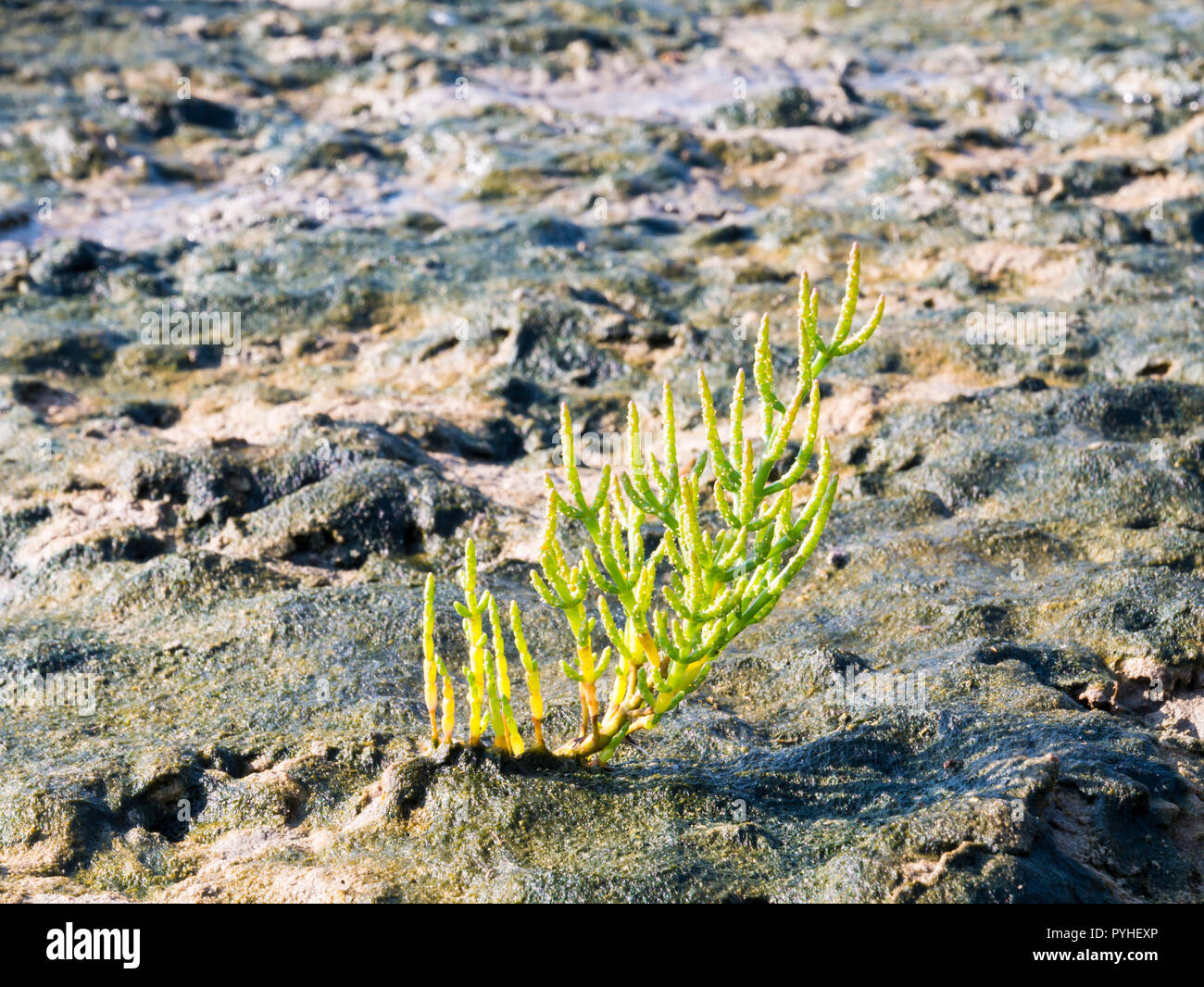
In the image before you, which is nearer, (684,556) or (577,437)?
(684,556)

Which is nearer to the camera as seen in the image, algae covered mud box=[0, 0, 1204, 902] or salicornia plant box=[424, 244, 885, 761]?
salicornia plant box=[424, 244, 885, 761]

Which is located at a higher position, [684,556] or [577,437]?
[684,556]

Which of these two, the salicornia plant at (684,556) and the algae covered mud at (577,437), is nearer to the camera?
the salicornia plant at (684,556)

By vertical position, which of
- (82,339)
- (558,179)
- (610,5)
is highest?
(610,5)

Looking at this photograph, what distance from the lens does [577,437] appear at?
7742mm

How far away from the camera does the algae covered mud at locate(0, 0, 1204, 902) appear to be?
3963 millimetres

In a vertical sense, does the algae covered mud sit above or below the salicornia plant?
below

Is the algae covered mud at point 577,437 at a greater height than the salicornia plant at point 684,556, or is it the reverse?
the salicornia plant at point 684,556

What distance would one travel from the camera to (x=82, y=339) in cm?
898

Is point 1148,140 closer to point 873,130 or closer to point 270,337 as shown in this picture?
point 873,130

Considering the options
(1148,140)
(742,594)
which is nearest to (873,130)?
(1148,140)

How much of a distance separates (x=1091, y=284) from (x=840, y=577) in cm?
456

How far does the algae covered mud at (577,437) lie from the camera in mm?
3963

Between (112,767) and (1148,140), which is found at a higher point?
(1148,140)
